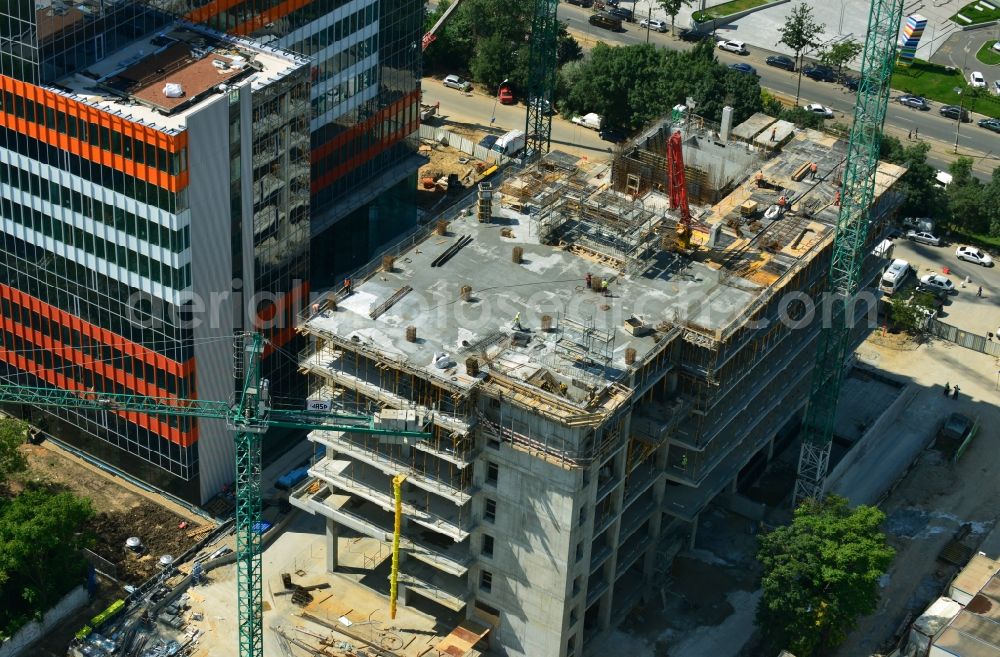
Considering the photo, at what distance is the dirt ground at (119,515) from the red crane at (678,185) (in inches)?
2162

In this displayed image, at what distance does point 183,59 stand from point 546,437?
51.1 m

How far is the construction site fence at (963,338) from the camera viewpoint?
634 feet

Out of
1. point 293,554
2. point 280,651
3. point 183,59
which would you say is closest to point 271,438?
point 293,554

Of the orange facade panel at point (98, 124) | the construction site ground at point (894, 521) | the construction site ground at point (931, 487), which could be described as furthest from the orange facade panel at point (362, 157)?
the construction site ground at point (931, 487)

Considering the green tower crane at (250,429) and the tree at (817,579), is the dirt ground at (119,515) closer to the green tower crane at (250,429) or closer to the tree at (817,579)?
the green tower crane at (250,429)

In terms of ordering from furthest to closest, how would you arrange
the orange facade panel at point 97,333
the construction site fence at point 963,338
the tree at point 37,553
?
the construction site fence at point 963,338, the orange facade panel at point 97,333, the tree at point 37,553

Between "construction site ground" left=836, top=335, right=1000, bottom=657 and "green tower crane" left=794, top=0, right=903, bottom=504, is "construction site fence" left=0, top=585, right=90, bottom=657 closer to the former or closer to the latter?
"construction site ground" left=836, top=335, right=1000, bottom=657

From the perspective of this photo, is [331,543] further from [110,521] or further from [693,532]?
[693,532]

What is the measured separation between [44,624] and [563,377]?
52.6 meters

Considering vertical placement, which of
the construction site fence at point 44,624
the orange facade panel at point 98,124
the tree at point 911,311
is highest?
the orange facade panel at point 98,124

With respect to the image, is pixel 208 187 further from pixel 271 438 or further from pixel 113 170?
pixel 271 438

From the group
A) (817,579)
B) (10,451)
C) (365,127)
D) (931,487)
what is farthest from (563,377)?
(365,127)

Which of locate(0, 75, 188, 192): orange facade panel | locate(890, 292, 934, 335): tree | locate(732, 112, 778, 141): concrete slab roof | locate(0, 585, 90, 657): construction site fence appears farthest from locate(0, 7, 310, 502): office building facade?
locate(890, 292, 934, 335): tree

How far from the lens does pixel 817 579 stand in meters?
144
